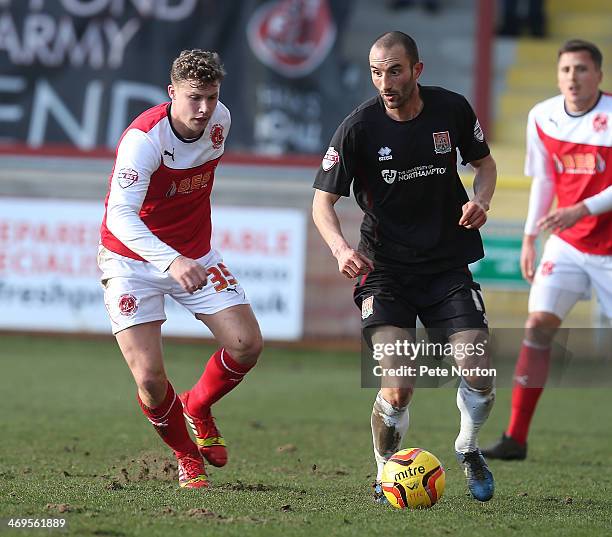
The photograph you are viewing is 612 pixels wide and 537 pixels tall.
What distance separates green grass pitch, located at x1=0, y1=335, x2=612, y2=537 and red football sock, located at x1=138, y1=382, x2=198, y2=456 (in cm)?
24

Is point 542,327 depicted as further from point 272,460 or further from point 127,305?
point 127,305

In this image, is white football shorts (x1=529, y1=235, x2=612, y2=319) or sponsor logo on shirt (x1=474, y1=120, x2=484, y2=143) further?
white football shorts (x1=529, y1=235, x2=612, y2=319)

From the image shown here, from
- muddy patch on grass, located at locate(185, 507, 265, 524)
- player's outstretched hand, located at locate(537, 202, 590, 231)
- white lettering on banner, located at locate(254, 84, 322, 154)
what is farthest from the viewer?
white lettering on banner, located at locate(254, 84, 322, 154)

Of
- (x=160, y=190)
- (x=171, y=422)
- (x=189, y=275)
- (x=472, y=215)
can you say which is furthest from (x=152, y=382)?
(x=472, y=215)

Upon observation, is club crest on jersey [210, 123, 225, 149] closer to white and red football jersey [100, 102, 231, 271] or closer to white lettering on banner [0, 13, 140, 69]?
white and red football jersey [100, 102, 231, 271]

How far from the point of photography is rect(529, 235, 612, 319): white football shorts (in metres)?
7.36

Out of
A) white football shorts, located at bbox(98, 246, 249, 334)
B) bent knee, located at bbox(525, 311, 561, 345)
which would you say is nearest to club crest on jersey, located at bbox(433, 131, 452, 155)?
white football shorts, located at bbox(98, 246, 249, 334)

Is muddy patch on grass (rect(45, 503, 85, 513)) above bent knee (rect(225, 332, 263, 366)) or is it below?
below

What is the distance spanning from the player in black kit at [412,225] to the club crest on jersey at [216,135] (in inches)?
25.4

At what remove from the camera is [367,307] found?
5.73m

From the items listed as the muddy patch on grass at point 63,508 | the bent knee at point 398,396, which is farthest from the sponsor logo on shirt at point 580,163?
the muddy patch on grass at point 63,508

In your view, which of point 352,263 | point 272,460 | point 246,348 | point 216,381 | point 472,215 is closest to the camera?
point 352,263

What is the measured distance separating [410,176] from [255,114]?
9113 mm

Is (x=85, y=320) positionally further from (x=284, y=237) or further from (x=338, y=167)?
(x=338, y=167)
